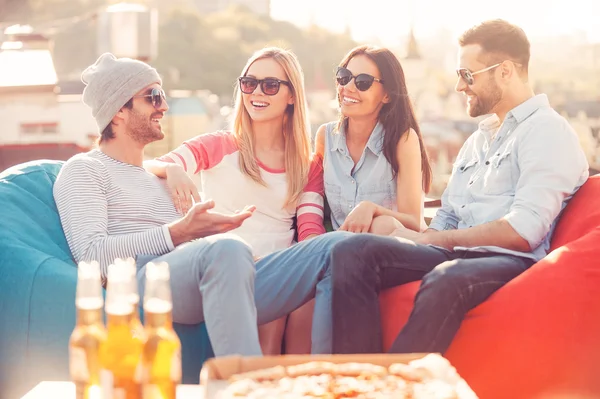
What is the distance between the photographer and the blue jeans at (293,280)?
95.1 inches

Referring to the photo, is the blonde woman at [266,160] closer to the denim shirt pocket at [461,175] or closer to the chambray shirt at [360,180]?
the chambray shirt at [360,180]

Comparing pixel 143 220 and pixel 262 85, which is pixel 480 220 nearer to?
pixel 262 85

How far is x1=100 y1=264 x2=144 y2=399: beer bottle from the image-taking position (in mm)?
1330

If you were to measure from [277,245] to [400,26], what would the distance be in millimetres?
31793

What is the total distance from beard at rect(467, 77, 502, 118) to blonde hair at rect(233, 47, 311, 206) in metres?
0.67

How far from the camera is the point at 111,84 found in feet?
8.94

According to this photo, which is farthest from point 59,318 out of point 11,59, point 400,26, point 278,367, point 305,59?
point 305,59

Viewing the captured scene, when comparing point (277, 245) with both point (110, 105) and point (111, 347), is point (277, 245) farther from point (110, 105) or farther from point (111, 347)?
point (111, 347)

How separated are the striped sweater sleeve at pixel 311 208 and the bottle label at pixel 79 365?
1619 millimetres

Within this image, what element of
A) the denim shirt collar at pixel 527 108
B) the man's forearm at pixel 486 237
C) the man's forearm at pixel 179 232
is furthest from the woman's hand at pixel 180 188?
the denim shirt collar at pixel 527 108

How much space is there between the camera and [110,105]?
107 inches

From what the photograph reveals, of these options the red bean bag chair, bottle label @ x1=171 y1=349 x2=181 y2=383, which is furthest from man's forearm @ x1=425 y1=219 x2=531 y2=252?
bottle label @ x1=171 y1=349 x2=181 y2=383

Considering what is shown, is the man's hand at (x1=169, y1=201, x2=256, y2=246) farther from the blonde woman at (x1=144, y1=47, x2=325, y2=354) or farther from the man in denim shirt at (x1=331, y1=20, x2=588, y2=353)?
the blonde woman at (x1=144, y1=47, x2=325, y2=354)

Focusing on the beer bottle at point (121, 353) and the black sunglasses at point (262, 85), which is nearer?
the beer bottle at point (121, 353)
